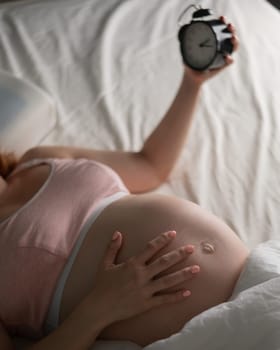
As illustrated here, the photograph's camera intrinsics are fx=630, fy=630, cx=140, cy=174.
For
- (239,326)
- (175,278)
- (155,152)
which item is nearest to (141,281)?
(175,278)

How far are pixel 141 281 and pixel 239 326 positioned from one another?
0.55 ft

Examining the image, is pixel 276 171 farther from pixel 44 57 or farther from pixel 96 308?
pixel 44 57

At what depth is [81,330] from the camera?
0.84m

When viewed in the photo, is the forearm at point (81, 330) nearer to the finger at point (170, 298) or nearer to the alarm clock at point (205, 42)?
the finger at point (170, 298)

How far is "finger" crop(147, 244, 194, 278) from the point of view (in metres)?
0.86

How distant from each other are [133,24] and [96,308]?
40.2 inches

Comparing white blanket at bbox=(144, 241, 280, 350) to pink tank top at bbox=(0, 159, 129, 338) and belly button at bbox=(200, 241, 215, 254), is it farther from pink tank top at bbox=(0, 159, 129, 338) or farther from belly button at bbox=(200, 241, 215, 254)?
pink tank top at bbox=(0, 159, 129, 338)

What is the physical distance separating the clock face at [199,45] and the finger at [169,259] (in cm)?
34

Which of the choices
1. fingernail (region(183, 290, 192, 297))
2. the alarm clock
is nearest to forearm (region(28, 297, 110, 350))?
fingernail (region(183, 290, 192, 297))

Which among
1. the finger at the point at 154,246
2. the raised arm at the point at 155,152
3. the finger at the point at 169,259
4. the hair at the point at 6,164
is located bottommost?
the finger at the point at 169,259

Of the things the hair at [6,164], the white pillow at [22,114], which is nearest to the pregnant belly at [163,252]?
the hair at [6,164]

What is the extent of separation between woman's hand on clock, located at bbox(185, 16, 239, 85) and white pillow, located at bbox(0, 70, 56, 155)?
0.37 metres

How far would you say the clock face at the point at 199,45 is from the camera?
1.02 meters

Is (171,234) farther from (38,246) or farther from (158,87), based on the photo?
(158,87)
